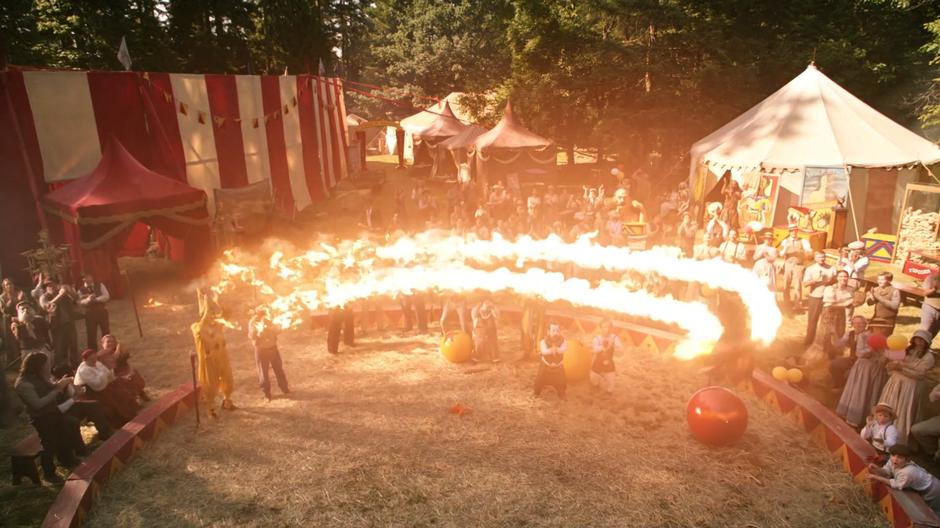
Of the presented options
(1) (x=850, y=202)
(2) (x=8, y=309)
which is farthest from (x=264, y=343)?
(1) (x=850, y=202)

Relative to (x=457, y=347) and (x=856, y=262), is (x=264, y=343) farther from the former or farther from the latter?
(x=856, y=262)

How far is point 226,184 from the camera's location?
20.3m

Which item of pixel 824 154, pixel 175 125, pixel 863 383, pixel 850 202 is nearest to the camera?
pixel 863 383

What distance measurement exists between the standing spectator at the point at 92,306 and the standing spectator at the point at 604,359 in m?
10.3

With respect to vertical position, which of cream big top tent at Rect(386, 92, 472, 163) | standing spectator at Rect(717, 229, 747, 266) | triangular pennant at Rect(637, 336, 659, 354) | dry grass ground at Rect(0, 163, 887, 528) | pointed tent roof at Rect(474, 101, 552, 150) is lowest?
dry grass ground at Rect(0, 163, 887, 528)

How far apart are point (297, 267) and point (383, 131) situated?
41.4m

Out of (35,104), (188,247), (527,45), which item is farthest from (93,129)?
(527,45)

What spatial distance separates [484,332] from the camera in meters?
12.6

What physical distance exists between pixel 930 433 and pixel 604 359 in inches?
197

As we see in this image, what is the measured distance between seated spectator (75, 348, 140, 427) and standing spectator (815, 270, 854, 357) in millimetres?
13315

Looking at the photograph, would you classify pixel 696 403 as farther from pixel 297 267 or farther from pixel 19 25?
pixel 19 25

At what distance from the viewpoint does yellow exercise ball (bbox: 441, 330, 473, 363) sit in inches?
493

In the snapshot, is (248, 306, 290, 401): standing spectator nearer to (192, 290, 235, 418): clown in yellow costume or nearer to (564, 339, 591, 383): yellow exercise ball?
(192, 290, 235, 418): clown in yellow costume

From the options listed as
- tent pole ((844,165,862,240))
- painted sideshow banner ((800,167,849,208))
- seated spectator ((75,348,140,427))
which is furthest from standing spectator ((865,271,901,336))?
seated spectator ((75,348,140,427))
